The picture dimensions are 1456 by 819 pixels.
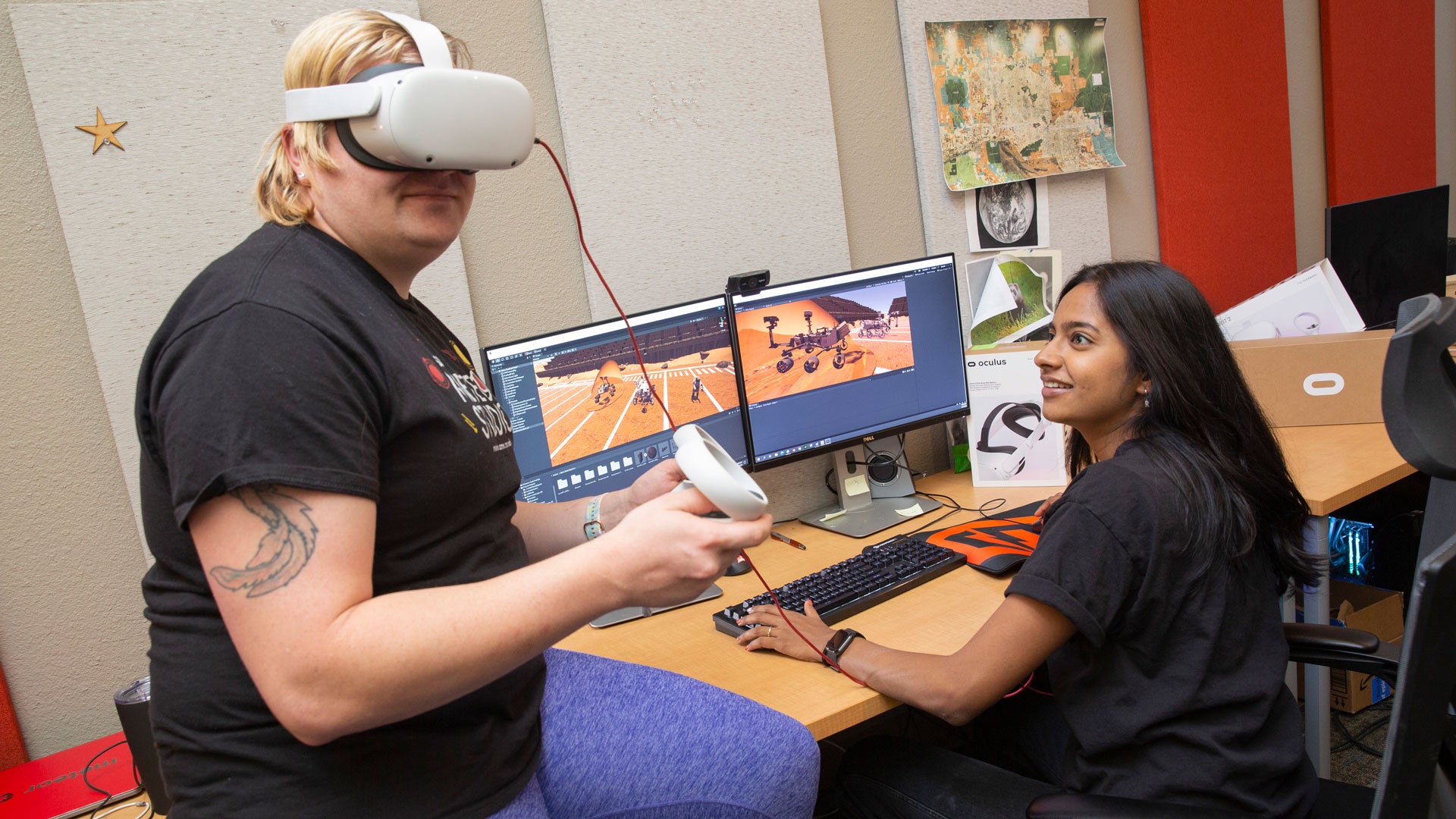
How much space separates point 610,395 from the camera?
5.50ft


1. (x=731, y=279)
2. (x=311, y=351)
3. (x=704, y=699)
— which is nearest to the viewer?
(x=311, y=351)

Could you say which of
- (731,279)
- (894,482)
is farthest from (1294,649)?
(731,279)

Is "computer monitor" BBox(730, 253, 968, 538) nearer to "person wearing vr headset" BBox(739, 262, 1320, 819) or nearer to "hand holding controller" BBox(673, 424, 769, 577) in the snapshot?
"person wearing vr headset" BBox(739, 262, 1320, 819)

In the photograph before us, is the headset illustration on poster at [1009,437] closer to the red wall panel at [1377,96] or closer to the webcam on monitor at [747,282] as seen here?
the webcam on monitor at [747,282]

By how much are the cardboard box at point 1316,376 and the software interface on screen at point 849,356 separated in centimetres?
71

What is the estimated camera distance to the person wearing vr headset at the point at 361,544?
2.21 feet

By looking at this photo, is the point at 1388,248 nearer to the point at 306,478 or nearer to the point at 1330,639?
the point at 1330,639

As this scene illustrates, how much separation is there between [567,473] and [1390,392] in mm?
1270

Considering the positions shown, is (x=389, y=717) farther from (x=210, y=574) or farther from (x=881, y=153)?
(x=881, y=153)

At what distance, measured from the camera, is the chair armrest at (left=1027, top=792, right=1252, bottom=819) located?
975 millimetres

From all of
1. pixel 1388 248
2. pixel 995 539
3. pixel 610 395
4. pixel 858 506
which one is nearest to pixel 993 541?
pixel 995 539

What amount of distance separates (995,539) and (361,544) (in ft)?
4.29

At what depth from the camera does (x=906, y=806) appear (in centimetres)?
132

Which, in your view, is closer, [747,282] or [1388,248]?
[747,282]
